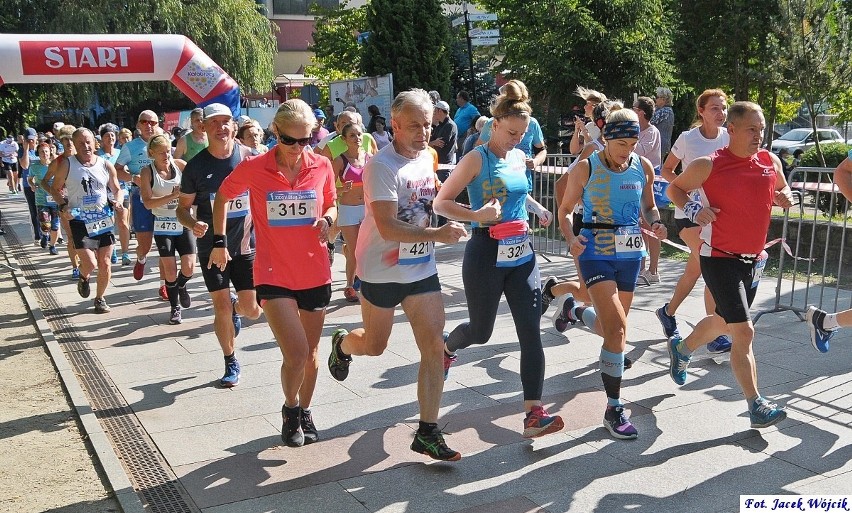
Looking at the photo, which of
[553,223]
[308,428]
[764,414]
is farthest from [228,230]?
[553,223]

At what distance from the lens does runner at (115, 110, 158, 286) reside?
9.67m

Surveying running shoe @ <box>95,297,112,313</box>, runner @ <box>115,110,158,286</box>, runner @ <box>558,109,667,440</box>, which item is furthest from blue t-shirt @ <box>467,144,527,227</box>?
running shoe @ <box>95,297,112,313</box>

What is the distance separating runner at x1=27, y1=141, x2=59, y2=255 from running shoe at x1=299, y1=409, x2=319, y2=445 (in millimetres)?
10545

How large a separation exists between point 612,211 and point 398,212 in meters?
1.37

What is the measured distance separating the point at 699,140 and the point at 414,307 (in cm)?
341

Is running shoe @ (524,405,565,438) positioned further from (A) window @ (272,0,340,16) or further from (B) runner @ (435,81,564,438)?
(A) window @ (272,0,340,16)

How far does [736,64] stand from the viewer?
22047 mm

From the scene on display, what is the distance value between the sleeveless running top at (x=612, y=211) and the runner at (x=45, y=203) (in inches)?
446

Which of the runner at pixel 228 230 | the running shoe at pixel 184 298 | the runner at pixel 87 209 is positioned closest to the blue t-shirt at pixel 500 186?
the runner at pixel 228 230

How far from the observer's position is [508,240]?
15.7 feet

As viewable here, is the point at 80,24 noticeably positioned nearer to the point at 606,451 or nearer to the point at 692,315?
the point at 692,315

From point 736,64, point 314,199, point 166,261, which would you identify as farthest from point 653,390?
point 736,64

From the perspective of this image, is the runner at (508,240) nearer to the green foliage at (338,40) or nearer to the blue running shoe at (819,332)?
the blue running shoe at (819,332)

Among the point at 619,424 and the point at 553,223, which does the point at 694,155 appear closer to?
the point at 619,424
